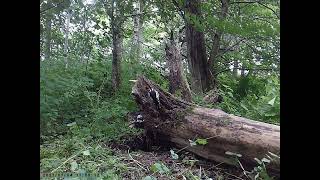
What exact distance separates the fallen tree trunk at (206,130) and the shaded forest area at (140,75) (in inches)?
1.6

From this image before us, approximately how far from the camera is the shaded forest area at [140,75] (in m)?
1.84

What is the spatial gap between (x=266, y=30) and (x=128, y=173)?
53.2 inches

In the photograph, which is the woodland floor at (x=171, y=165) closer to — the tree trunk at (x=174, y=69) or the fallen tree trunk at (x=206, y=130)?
the fallen tree trunk at (x=206, y=130)

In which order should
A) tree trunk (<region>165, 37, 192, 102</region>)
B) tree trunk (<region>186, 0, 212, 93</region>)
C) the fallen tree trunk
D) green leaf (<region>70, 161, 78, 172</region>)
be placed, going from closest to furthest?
green leaf (<region>70, 161, 78, 172</region>)
the fallen tree trunk
tree trunk (<region>165, 37, 192, 102</region>)
tree trunk (<region>186, 0, 212, 93</region>)

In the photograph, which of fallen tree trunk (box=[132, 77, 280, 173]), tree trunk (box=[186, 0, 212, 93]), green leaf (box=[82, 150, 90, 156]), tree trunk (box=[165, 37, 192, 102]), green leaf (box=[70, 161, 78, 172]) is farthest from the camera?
tree trunk (box=[186, 0, 212, 93])

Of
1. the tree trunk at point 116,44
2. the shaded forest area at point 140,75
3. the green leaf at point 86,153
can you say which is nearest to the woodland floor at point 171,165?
the shaded forest area at point 140,75

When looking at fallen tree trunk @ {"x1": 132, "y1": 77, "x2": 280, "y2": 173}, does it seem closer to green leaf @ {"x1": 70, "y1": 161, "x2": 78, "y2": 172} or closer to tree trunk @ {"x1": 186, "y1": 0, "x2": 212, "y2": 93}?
green leaf @ {"x1": 70, "y1": 161, "x2": 78, "y2": 172}

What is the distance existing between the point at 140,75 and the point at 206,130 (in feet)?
2.29

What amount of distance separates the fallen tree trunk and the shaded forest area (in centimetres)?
4

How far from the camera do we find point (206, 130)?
2229mm

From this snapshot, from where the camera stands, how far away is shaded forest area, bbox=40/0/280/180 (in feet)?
6.04

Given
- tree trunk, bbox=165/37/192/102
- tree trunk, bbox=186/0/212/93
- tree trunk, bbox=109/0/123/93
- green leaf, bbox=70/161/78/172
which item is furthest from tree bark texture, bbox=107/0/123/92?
green leaf, bbox=70/161/78/172
